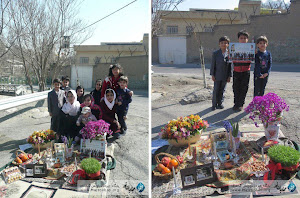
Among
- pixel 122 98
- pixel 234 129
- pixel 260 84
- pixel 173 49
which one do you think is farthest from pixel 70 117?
pixel 173 49

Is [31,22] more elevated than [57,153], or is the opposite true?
[31,22]

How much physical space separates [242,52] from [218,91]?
89cm

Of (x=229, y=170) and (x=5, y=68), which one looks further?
(x=5, y=68)

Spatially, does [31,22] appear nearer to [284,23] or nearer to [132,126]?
[132,126]

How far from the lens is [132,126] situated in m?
5.18

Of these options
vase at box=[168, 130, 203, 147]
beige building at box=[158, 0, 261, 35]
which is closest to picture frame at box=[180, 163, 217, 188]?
vase at box=[168, 130, 203, 147]

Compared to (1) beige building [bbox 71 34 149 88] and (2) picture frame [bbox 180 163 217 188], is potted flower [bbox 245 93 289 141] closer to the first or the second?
(2) picture frame [bbox 180 163 217 188]

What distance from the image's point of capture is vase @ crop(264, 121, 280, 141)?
311 cm

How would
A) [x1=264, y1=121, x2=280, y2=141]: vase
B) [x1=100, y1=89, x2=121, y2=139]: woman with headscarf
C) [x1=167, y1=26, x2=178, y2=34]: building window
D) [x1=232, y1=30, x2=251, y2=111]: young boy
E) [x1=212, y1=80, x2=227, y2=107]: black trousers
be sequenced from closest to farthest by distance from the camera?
[x1=264, y1=121, x2=280, y2=141]: vase → [x1=100, y1=89, x2=121, y2=139]: woman with headscarf → [x1=232, y1=30, x2=251, y2=111]: young boy → [x1=212, y1=80, x2=227, y2=107]: black trousers → [x1=167, y1=26, x2=178, y2=34]: building window

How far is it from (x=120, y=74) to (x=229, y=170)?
2331 millimetres

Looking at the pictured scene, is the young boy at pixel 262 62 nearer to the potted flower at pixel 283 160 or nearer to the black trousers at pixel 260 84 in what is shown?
the black trousers at pixel 260 84

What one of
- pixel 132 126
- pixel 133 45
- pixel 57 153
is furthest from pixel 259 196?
pixel 133 45

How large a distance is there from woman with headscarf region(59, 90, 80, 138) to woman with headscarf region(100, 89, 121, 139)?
1.37 feet

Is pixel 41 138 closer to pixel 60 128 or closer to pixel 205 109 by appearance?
pixel 60 128
